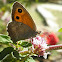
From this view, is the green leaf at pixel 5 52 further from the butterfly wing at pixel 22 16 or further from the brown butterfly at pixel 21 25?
the butterfly wing at pixel 22 16

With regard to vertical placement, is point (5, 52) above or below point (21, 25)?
below

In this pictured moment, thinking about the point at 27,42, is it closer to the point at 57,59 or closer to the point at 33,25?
the point at 33,25

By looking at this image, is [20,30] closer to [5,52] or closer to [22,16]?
[22,16]

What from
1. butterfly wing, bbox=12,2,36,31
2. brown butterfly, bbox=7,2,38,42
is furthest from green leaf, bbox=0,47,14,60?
butterfly wing, bbox=12,2,36,31

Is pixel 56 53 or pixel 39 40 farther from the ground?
pixel 39 40

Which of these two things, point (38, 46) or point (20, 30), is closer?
point (38, 46)

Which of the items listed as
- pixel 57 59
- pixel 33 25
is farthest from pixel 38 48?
pixel 57 59

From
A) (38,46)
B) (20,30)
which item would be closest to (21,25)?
(20,30)

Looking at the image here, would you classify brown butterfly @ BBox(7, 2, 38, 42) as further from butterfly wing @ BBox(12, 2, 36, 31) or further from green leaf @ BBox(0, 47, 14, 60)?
green leaf @ BBox(0, 47, 14, 60)
